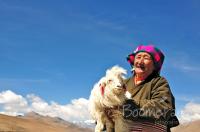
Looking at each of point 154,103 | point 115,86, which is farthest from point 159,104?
point 115,86

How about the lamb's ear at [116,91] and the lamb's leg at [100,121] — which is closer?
the lamb's ear at [116,91]

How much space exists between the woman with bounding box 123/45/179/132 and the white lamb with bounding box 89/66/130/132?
132 mm

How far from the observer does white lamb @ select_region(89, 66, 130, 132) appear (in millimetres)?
5133

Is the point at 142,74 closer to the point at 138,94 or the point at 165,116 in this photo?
the point at 138,94

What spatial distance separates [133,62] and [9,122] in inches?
6727

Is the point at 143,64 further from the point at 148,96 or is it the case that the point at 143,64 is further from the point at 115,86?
the point at 115,86

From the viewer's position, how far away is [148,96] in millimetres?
5418

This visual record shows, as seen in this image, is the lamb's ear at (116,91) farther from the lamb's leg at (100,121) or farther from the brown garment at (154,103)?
the lamb's leg at (100,121)

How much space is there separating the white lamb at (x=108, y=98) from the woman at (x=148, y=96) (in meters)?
0.13

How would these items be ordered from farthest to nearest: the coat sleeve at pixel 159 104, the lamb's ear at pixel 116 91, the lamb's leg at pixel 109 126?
1. the lamb's leg at pixel 109 126
2. the lamb's ear at pixel 116 91
3. the coat sleeve at pixel 159 104

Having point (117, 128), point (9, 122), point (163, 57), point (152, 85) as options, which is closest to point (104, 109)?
point (117, 128)

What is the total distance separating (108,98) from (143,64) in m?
0.72

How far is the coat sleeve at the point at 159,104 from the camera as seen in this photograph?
16.4 feet

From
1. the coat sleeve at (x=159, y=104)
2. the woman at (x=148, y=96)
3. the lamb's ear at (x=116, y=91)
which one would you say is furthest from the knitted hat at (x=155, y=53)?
the lamb's ear at (x=116, y=91)
